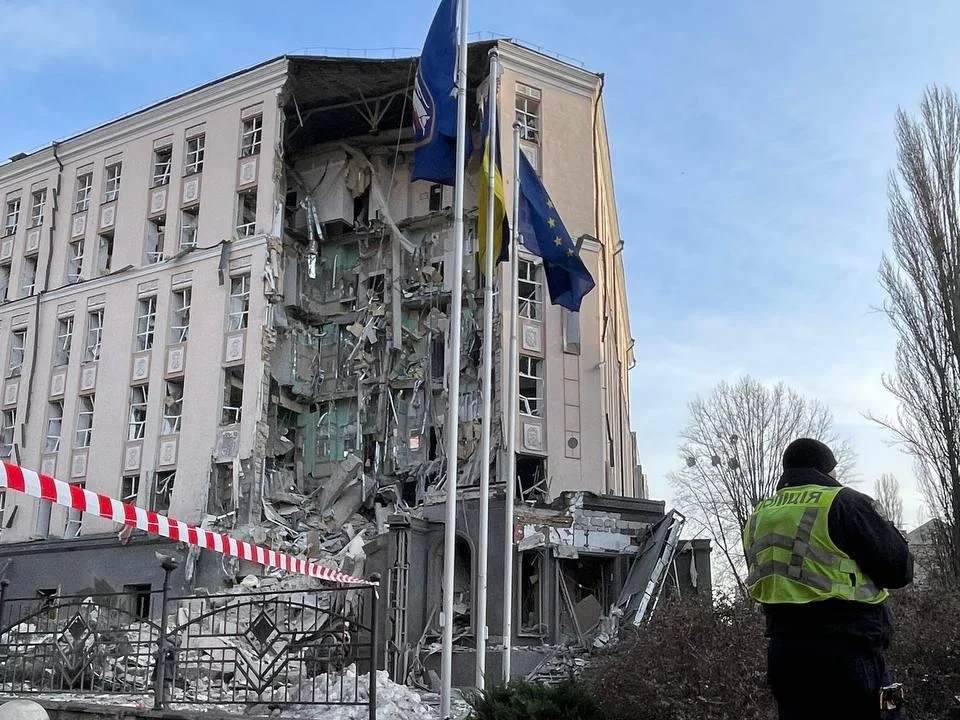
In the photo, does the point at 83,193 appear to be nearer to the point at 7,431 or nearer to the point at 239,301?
the point at 7,431

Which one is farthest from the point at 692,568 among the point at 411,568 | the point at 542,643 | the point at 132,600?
the point at 132,600

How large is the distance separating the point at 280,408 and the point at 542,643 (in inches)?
535

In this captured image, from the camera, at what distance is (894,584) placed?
4273 mm

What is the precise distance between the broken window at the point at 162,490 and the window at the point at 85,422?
3599 millimetres

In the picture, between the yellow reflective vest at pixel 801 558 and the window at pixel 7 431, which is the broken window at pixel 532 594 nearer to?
the yellow reflective vest at pixel 801 558

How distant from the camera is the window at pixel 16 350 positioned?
116ft

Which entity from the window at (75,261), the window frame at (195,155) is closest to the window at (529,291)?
the window frame at (195,155)

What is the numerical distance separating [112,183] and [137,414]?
944 centimetres

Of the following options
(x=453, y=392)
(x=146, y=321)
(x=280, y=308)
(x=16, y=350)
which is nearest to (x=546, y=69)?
(x=280, y=308)

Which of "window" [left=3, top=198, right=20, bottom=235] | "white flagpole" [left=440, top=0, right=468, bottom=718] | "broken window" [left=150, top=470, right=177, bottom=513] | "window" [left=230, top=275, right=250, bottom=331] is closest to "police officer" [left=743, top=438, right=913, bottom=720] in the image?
"white flagpole" [left=440, top=0, right=468, bottom=718]

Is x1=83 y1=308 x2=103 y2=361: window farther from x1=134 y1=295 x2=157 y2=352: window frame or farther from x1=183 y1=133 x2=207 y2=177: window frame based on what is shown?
x1=183 y1=133 x2=207 y2=177: window frame

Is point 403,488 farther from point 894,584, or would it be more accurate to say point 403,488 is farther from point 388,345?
point 894,584

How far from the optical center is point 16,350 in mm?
35875

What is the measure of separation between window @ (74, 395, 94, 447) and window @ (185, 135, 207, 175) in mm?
8685
